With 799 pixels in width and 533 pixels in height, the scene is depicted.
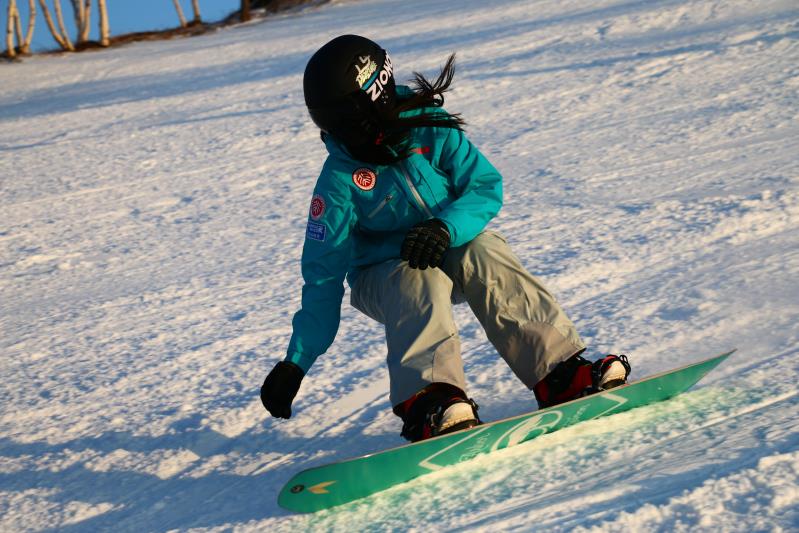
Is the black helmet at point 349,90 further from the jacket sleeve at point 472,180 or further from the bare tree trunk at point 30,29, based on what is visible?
the bare tree trunk at point 30,29

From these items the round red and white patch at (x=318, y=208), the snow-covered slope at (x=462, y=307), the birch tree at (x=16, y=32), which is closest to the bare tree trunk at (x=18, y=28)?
the birch tree at (x=16, y=32)

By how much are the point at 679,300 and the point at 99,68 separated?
12.3 metres

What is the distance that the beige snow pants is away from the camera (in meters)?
2.48

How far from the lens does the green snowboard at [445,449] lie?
91.4 inches

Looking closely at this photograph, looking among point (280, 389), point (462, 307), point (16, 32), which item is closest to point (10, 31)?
point (16, 32)

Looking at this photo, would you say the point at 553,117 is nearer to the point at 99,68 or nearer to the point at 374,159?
the point at 374,159

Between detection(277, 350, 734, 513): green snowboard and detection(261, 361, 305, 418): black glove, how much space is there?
27 centimetres

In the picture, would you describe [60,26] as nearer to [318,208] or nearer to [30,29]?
[30,29]

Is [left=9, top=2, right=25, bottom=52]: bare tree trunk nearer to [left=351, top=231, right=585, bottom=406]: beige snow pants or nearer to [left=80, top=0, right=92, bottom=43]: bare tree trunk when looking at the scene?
[left=80, top=0, right=92, bottom=43]: bare tree trunk

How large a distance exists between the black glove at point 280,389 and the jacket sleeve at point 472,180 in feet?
2.04

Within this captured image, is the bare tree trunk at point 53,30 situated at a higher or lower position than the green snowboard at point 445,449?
higher

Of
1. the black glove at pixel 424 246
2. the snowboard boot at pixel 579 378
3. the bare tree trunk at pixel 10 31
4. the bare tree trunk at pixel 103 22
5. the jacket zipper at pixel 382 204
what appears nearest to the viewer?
the black glove at pixel 424 246

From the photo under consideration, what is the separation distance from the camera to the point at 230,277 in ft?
16.5

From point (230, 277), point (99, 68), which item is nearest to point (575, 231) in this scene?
point (230, 277)
